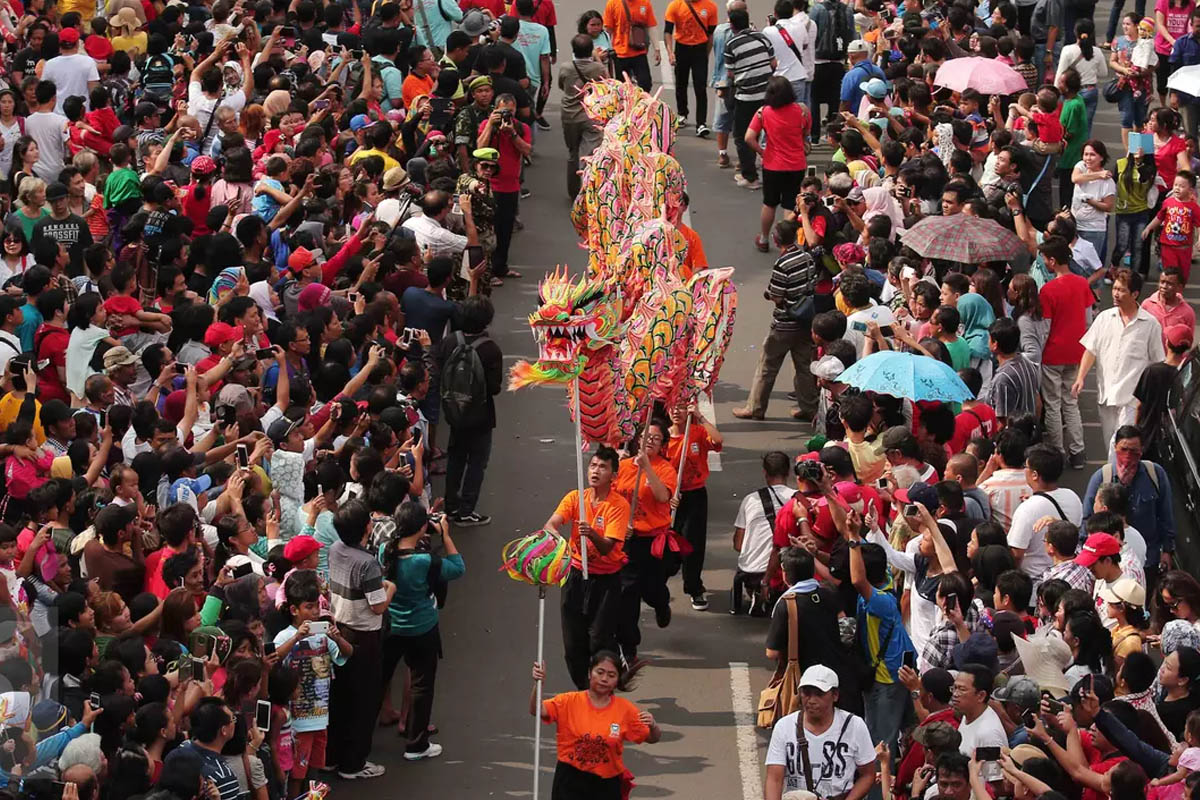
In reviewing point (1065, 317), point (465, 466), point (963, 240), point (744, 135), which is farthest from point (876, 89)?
point (465, 466)

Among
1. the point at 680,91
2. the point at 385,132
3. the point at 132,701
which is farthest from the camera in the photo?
the point at 680,91

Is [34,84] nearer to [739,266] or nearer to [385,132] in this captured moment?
[385,132]

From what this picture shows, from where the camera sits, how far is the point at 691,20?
19484mm

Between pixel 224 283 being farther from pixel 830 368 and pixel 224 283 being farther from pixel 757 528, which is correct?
pixel 830 368

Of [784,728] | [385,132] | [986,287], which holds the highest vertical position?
[385,132]

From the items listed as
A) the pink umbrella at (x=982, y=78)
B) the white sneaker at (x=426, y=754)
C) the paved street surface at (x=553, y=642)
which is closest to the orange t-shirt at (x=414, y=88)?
the paved street surface at (x=553, y=642)

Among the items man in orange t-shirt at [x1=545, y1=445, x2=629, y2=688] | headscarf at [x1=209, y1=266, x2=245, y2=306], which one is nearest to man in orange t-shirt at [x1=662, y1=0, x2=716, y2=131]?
headscarf at [x1=209, y1=266, x2=245, y2=306]

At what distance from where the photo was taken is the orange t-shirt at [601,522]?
1101 centimetres

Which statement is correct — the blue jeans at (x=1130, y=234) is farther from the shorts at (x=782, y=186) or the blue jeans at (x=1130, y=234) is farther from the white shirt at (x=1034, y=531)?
the white shirt at (x=1034, y=531)

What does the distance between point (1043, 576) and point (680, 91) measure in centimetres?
1073

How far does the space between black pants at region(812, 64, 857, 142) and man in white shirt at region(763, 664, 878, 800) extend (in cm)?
1148

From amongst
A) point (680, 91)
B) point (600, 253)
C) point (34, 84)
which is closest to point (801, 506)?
point (600, 253)

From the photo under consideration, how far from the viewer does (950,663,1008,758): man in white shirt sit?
8828mm

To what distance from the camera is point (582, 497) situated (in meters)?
10.8
